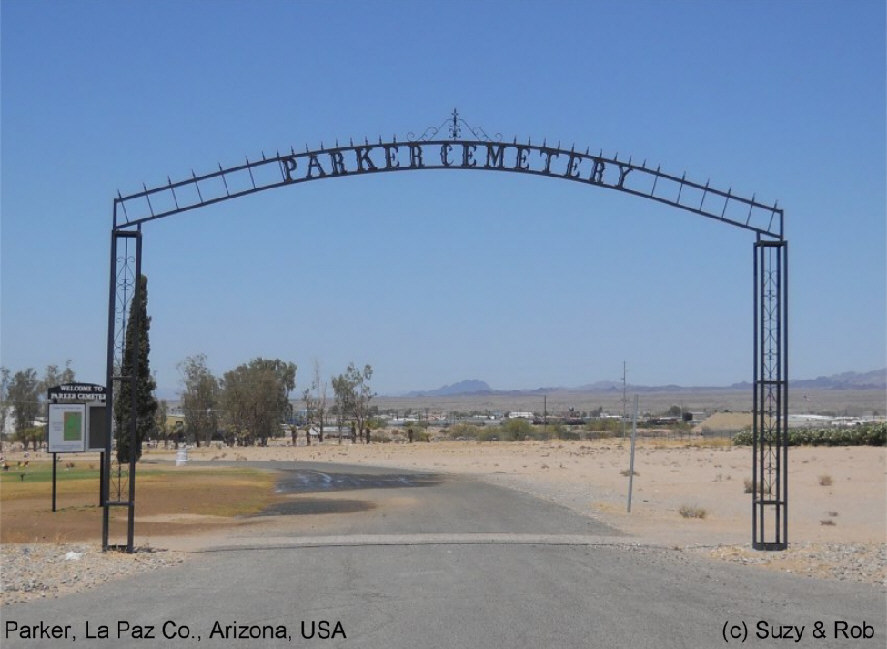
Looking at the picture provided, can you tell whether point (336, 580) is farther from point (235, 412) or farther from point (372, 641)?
point (235, 412)

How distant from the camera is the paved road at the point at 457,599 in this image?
32.6 ft

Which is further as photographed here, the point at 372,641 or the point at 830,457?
the point at 830,457

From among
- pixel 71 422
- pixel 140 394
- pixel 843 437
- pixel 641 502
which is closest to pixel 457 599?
pixel 71 422

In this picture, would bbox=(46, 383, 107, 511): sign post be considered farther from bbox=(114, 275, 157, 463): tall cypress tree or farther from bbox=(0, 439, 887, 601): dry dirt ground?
bbox=(114, 275, 157, 463): tall cypress tree

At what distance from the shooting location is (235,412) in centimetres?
9544

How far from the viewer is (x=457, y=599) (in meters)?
11.8

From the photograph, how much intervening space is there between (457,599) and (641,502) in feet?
65.4

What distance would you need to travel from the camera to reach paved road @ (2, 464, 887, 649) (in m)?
9.95

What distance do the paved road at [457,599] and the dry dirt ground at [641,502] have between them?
5.03ft

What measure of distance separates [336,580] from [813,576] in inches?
257

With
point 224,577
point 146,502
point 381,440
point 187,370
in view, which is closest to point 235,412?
point 187,370

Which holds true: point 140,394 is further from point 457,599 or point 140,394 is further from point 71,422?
point 457,599

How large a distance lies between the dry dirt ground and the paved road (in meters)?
1.53

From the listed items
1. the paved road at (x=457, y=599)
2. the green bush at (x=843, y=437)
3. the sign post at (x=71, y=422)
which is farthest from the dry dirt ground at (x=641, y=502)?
the green bush at (x=843, y=437)
